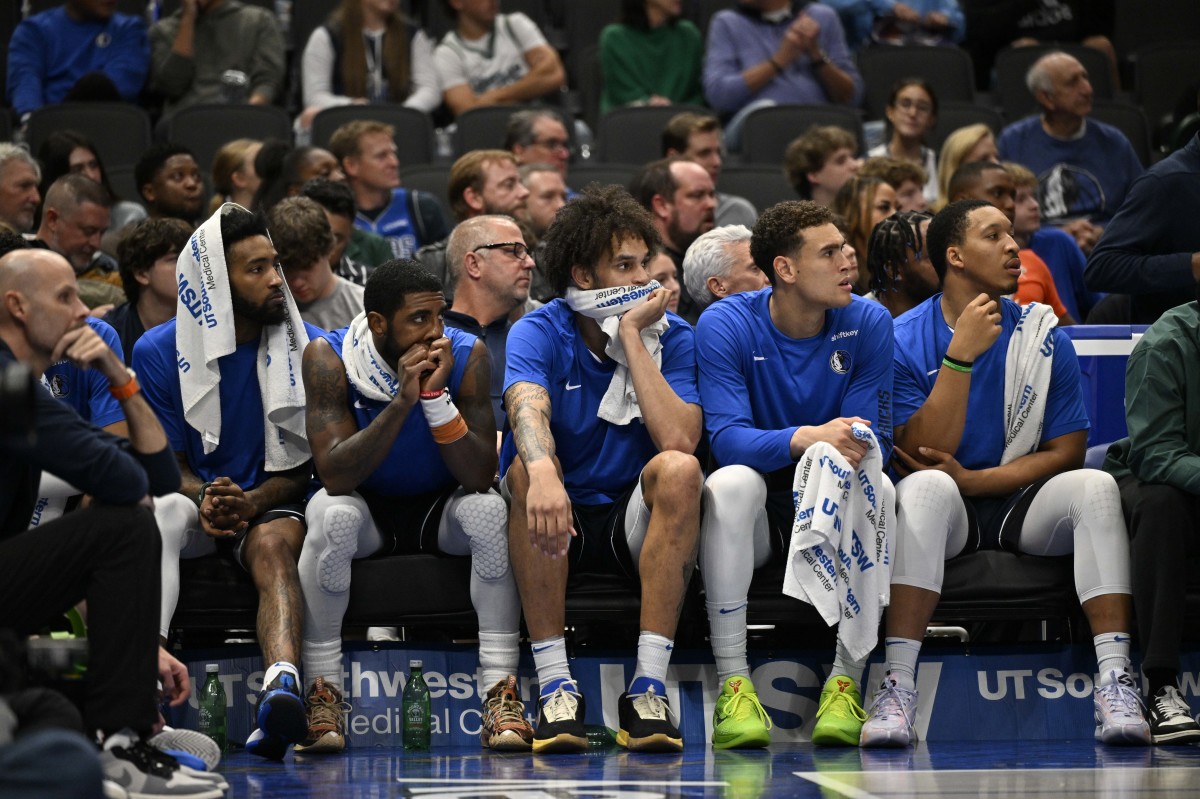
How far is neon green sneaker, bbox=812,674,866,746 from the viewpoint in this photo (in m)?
4.78

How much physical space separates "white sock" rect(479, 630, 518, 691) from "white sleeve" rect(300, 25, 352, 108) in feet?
16.9

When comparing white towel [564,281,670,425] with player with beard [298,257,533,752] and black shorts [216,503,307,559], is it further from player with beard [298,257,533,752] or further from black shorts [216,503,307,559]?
black shorts [216,503,307,559]

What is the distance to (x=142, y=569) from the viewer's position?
3.86 metres

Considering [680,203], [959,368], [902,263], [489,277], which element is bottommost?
[959,368]

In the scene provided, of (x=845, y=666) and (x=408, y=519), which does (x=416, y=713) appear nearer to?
(x=408, y=519)

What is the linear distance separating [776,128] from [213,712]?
17.4ft

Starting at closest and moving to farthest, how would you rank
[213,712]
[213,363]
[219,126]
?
[213,712], [213,363], [219,126]

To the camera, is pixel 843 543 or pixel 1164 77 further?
pixel 1164 77

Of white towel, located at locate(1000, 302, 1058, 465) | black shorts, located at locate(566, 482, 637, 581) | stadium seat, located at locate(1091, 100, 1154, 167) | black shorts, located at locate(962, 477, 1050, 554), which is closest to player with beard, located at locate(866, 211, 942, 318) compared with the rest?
white towel, located at locate(1000, 302, 1058, 465)

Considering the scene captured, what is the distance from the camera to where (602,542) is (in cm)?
505

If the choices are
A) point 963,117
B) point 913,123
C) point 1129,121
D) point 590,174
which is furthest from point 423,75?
point 1129,121

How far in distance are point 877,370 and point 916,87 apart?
3.90 m

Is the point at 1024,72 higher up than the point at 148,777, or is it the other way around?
the point at 1024,72

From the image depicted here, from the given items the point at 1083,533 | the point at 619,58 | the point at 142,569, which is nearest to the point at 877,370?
the point at 1083,533
